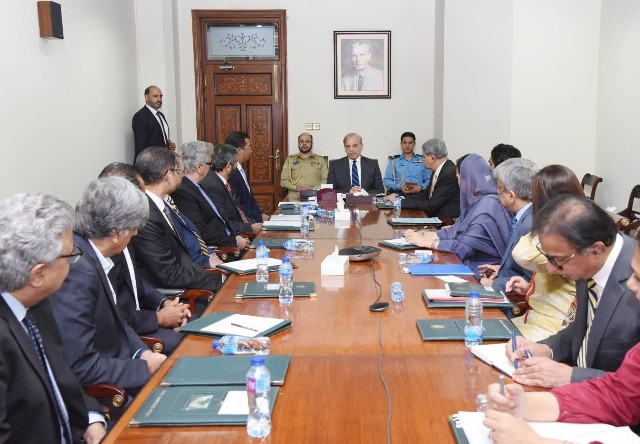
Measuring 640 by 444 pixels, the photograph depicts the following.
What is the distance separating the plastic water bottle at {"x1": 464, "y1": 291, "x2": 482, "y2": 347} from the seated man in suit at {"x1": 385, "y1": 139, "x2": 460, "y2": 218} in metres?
3.87

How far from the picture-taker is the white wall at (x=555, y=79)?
7.48 m

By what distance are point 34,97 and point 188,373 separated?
4.18 meters

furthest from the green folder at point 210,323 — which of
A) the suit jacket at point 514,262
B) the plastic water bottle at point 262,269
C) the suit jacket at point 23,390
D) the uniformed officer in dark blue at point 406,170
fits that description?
the uniformed officer in dark blue at point 406,170

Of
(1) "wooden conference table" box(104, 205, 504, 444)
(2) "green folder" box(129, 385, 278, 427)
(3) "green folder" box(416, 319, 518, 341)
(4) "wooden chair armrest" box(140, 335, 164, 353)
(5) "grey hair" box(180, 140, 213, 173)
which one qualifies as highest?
(5) "grey hair" box(180, 140, 213, 173)

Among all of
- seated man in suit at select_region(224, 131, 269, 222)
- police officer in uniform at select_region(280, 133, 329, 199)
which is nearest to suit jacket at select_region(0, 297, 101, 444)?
seated man in suit at select_region(224, 131, 269, 222)

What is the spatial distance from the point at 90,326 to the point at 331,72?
22.4 ft

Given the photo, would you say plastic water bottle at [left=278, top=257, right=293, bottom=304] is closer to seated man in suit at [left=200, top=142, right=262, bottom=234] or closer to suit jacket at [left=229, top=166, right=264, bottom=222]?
seated man in suit at [left=200, top=142, right=262, bottom=234]

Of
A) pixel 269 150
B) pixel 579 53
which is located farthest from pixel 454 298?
pixel 269 150

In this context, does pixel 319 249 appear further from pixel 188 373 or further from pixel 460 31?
pixel 460 31

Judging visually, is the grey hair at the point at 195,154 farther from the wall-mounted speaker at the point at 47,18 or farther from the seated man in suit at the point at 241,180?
the wall-mounted speaker at the point at 47,18

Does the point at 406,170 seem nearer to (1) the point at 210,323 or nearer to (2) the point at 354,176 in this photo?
(2) the point at 354,176

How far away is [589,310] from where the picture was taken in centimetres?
226

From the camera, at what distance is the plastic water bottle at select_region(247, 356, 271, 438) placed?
1.67m

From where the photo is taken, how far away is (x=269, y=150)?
8883 millimetres
